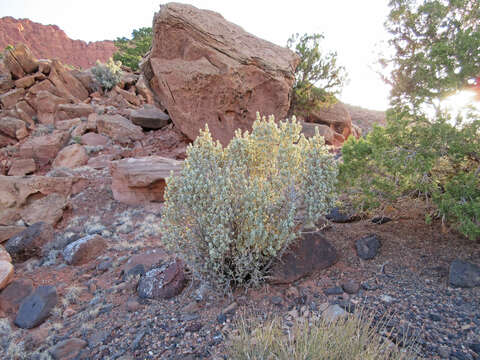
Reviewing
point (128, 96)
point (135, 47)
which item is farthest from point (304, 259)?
point (135, 47)

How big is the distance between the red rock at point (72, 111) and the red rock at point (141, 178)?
775cm

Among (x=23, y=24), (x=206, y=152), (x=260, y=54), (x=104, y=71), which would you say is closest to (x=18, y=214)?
(x=206, y=152)

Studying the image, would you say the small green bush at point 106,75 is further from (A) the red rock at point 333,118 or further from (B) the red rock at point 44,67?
(A) the red rock at point 333,118

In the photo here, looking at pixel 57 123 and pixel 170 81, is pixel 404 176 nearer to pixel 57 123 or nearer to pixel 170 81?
pixel 170 81

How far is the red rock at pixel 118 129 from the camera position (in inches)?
460

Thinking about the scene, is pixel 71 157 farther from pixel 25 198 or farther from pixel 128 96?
pixel 128 96

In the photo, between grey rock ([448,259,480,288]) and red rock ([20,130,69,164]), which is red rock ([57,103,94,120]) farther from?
grey rock ([448,259,480,288])

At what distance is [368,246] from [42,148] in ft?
42.1

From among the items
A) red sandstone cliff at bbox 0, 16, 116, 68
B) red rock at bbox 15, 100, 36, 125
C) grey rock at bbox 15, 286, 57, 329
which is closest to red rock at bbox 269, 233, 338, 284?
grey rock at bbox 15, 286, 57, 329

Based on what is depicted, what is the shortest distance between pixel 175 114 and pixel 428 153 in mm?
8415

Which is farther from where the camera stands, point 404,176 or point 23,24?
Answer: point 23,24

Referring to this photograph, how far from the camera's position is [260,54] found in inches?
371

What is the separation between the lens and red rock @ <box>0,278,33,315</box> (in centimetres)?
396

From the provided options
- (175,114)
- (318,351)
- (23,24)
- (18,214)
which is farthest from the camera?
(23,24)
